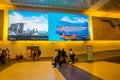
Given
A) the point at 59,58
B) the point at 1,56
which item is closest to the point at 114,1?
the point at 59,58

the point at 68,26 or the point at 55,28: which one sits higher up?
the point at 68,26

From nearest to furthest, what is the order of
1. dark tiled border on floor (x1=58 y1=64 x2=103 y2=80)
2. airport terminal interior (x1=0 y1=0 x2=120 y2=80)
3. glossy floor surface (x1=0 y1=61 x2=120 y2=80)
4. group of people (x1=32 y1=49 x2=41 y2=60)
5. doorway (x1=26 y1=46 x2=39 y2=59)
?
dark tiled border on floor (x1=58 y1=64 x2=103 y2=80) < glossy floor surface (x1=0 y1=61 x2=120 y2=80) < airport terminal interior (x1=0 y1=0 x2=120 y2=80) < group of people (x1=32 y1=49 x2=41 y2=60) < doorway (x1=26 y1=46 x2=39 y2=59)

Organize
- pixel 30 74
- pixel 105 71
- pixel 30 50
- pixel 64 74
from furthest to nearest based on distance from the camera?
pixel 30 50 < pixel 105 71 < pixel 30 74 < pixel 64 74

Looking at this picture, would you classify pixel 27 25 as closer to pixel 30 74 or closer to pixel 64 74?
pixel 30 74

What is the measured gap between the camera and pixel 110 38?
21.9 m

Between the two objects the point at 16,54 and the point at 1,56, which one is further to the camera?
the point at 16,54

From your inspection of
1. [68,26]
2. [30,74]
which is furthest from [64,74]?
[68,26]

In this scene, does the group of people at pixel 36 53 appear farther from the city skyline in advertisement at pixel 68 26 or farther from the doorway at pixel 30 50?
the city skyline in advertisement at pixel 68 26

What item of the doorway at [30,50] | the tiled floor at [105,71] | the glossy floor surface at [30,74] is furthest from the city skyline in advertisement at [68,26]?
the glossy floor surface at [30,74]

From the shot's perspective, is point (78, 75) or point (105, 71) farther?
point (105, 71)

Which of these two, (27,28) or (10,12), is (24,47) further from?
(10,12)

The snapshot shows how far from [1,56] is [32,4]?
8.55 metres

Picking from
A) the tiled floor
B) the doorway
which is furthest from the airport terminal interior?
the tiled floor

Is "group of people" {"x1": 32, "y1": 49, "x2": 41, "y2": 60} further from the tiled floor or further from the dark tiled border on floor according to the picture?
the dark tiled border on floor
